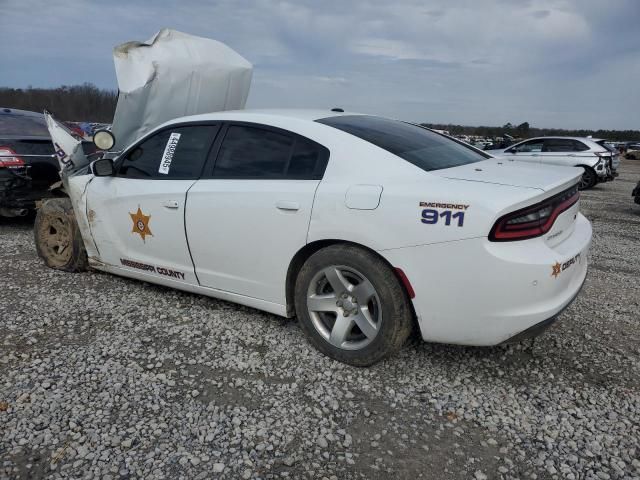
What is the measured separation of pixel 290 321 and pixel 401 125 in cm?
174

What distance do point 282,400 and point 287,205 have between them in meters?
1.15

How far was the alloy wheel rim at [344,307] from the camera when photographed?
282 cm

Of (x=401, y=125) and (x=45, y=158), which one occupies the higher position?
(x=401, y=125)

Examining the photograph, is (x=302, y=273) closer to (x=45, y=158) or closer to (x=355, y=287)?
(x=355, y=287)

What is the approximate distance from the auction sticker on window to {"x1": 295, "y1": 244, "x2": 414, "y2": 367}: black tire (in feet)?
4.87

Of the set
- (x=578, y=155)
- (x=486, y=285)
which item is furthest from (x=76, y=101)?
(x=486, y=285)

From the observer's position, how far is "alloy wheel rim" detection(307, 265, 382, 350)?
9.25 ft

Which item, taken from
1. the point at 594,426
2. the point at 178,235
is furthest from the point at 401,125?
the point at 594,426

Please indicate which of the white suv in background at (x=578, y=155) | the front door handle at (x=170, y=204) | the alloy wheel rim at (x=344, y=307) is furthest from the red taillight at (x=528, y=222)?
the white suv in background at (x=578, y=155)

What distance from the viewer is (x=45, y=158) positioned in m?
6.17

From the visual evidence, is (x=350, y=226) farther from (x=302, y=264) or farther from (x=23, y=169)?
(x=23, y=169)

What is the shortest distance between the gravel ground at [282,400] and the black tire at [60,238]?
2.45 feet

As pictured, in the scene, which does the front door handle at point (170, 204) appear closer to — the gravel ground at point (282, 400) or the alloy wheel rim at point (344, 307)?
the gravel ground at point (282, 400)

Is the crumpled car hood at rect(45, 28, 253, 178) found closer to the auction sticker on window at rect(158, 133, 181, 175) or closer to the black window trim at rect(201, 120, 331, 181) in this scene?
the auction sticker on window at rect(158, 133, 181, 175)
